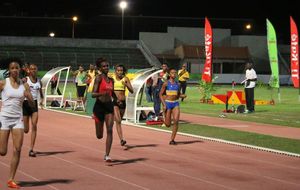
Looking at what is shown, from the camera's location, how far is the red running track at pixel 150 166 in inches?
383

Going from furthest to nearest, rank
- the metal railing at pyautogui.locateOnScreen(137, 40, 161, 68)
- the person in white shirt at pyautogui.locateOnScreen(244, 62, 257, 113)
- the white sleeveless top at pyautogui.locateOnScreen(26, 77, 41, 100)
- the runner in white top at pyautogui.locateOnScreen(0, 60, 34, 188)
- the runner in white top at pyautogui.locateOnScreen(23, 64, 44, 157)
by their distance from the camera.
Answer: the metal railing at pyautogui.locateOnScreen(137, 40, 161, 68), the person in white shirt at pyautogui.locateOnScreen(244, 62, 257, 113), the white sleeveless top at pyautogui.locateOnScreen(26, 77, 41, 100), the runner in white top at pyautogui.locateOnScreen(23, 64, 44, 157), the runner in white top at pyautogui.locateOnScreen(0, 60, 34, 188)

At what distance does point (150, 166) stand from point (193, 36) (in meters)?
67.4

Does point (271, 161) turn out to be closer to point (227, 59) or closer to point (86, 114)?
point (86, 114)

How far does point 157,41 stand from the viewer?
76.7m

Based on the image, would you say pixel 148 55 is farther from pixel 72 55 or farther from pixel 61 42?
pixel 61 42

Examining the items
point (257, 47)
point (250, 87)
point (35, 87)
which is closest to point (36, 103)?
point (35, 87)

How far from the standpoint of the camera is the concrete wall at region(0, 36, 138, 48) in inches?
2852

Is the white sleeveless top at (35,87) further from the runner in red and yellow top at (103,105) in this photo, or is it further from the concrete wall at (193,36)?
the concrete wall at (193,36)

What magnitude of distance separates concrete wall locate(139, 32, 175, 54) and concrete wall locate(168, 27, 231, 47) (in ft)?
3.21

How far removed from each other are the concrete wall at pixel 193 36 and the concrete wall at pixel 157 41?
977 millimetres

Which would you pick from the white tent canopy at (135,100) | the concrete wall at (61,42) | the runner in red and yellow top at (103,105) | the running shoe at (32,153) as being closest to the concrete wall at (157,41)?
the concrete wall at (61,42)

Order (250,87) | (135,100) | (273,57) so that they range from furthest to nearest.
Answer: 1. (273,57)
2. (250,87)
3. (135,100)

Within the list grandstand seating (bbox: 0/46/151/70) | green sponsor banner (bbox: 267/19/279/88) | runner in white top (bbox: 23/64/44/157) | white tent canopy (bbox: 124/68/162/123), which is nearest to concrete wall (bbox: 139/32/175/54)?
grandstand seating (bbox: 0/46/151/70)

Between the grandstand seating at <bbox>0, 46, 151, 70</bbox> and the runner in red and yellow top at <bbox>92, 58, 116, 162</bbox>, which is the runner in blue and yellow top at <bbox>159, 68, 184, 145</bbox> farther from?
the grandstand seating at <bbox>0, 46, 151, 70</bbox>
